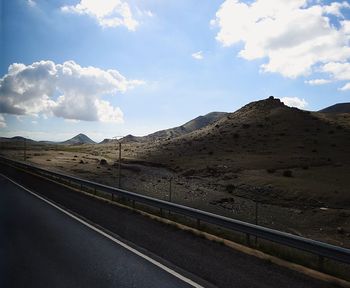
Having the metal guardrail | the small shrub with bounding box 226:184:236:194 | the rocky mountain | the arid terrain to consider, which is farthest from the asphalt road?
the small shrub with bounding box 226:184:236:194

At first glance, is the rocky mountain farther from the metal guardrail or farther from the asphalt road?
the asphalt road

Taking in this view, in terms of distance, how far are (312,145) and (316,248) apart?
Result: 67551mm

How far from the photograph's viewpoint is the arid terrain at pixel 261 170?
91.5 ft

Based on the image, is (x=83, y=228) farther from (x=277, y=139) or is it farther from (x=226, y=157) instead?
(x=277, y=139)

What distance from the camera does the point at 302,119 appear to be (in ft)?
319

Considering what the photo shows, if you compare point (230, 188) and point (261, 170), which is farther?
point (261, 170)

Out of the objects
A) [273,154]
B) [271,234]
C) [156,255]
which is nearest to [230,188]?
[271,234]

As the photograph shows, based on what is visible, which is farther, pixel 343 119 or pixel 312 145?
pixel 343 119

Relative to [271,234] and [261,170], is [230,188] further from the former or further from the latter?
[271,234]

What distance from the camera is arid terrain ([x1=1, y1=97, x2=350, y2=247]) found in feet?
91.5

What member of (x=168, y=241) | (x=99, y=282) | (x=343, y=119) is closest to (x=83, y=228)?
(x=168, y=241)

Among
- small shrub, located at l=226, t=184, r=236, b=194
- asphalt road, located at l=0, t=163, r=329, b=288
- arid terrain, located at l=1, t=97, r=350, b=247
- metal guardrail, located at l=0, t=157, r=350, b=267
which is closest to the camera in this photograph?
asphalt road, located at l=0, t=163, r=329, b=288

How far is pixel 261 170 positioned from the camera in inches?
1981

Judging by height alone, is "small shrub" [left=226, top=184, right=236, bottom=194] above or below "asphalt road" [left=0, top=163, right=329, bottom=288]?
below
